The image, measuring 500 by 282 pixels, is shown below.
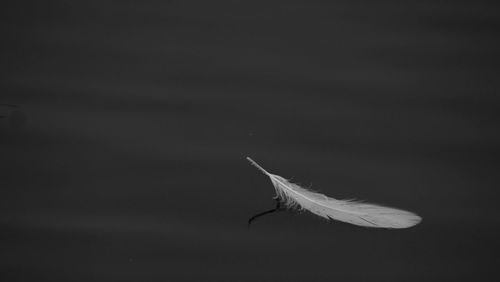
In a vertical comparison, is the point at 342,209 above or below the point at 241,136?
below

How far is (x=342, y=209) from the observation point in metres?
1.44

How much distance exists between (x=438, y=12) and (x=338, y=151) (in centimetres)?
70

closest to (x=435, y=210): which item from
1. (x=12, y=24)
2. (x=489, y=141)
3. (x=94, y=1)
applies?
(x=489, y=141)

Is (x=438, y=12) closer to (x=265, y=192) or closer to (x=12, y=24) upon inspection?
(x=265, y=192)

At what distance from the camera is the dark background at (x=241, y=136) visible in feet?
4.62

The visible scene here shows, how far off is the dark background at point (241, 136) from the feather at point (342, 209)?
35 mm

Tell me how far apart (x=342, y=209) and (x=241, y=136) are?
1.32 ft

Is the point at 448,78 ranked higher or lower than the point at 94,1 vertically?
lower

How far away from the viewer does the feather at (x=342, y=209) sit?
1433mm

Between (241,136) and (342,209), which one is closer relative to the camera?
(342,209)

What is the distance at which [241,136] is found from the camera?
157cm

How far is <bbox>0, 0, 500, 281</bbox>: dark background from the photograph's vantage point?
141 cm

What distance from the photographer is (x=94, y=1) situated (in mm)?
1818

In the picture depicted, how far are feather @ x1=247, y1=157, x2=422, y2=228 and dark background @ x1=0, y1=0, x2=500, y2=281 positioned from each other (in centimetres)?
3
